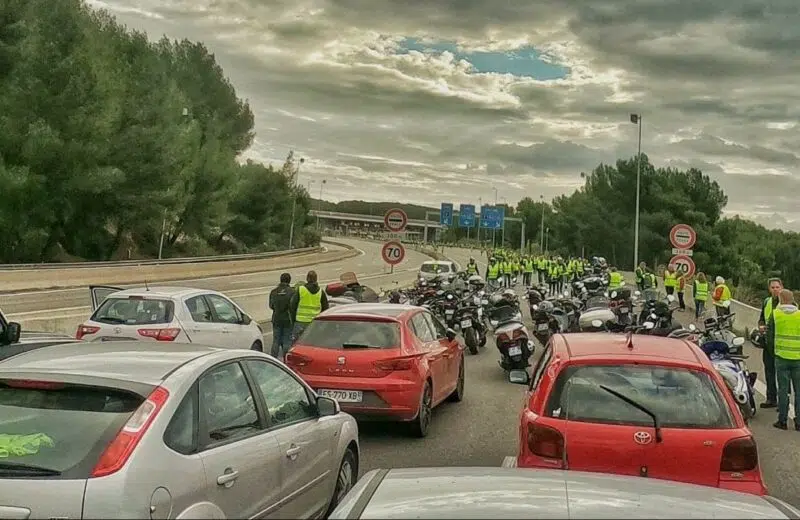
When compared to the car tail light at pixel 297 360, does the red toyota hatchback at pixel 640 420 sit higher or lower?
higher

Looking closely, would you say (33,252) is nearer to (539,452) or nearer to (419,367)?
(419,367)

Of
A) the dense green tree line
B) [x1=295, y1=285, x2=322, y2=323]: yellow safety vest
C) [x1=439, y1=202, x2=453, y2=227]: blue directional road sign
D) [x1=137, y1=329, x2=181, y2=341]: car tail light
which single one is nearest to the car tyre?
[x1=295, y1=285, x2=322, y2=323]: yellow safety vest

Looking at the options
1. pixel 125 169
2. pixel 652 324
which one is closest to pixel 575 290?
pixel 652 324

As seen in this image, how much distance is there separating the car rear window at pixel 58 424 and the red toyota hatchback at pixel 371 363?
19.0ft

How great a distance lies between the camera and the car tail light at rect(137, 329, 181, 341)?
13.5 m

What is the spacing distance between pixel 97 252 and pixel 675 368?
178ft

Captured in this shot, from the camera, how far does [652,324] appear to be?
55.5 ft

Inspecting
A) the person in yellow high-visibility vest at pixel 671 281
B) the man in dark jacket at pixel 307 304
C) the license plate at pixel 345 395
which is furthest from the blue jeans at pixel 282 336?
the person in yellow high-visibility vest at pixel 671 281

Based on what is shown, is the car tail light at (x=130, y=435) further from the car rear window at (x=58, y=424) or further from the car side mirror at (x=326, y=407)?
the car side mirror at (x=326, y=407)

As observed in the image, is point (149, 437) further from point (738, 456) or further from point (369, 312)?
point (369, 312)

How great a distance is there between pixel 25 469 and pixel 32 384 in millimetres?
577

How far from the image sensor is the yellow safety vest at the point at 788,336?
40.1ft

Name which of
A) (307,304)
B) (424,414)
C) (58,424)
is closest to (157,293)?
(307,304)

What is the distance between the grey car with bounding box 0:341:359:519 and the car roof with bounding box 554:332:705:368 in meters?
1.92
